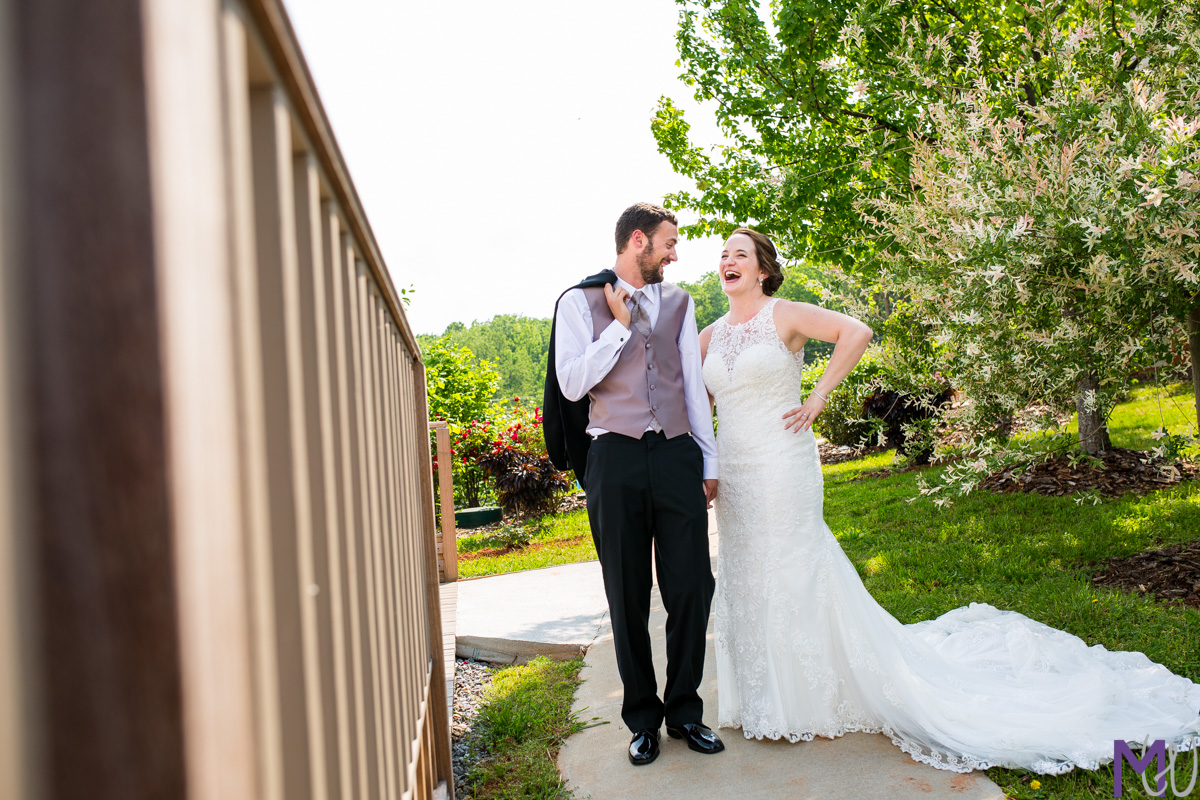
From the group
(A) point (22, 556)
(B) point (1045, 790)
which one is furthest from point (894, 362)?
(A) point (22, 556)

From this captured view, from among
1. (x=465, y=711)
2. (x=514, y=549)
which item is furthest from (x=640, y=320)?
(x=514, y=549)

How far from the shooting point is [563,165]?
34.1 meters

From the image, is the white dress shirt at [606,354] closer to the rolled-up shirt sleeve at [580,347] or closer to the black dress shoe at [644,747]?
the rolled-up shirt sleeve at [580,347]

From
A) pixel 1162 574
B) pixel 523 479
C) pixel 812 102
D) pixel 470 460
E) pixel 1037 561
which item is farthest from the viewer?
pixel 470 460

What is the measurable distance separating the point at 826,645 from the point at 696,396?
1160 millimetres

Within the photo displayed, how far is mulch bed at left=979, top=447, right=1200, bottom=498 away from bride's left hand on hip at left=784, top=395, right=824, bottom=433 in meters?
3.75

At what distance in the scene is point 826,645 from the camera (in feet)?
10.9

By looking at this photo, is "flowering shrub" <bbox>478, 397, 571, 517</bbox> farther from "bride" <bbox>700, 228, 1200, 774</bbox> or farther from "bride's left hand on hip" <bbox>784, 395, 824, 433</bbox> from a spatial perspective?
"bride's left hand on hip" <bbox>784, 395, 824, 433</bbox>

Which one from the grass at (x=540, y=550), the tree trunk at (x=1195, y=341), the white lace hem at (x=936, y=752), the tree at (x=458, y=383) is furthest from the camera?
the tree at (x=458, y=383)

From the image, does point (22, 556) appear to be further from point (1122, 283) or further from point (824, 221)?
point (824, 221)

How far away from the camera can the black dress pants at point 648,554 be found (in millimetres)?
3256

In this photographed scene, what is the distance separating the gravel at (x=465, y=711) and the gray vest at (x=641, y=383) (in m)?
1.45

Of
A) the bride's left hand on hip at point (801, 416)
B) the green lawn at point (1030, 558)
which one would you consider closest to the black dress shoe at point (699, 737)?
the green lawn at point (1030, 558)

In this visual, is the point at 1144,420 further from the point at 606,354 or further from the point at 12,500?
the point at 12,500
